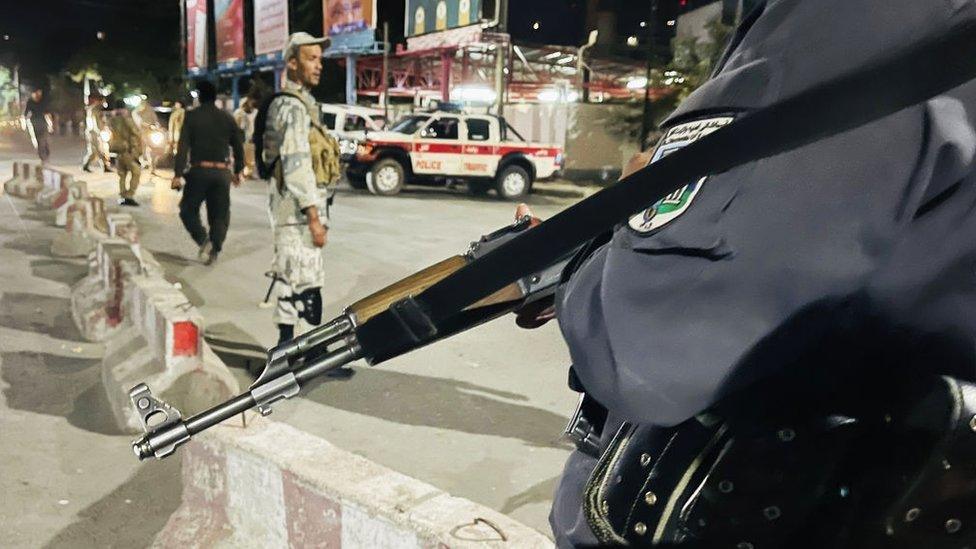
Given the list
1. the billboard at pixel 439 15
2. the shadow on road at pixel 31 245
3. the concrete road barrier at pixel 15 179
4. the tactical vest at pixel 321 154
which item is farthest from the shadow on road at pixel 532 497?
the billboard at pixel 439 15

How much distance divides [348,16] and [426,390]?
81.5 feet

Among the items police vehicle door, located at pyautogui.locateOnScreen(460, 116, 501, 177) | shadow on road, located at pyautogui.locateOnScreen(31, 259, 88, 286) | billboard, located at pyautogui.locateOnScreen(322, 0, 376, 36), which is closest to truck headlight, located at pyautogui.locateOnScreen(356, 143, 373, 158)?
police vehicle door, located at pyautogui.locateOnScreen(460, 116, 501, 177)

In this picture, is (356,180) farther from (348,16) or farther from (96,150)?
(348,16)

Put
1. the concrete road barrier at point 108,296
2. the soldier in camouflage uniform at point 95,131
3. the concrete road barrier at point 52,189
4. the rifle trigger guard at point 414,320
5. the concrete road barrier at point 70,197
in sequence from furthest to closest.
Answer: the soldier in camouflage uniform at point 95,131, the concrete road barrier at point 52,189, the concrete road barrier at point 70,197, the concrete road barrier at point 108,296, the rifle trigger guard at point 414,320

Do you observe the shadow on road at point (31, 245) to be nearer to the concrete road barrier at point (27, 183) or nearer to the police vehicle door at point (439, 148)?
the concrete road barrier at point (27, 183)

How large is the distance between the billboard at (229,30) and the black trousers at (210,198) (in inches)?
1203

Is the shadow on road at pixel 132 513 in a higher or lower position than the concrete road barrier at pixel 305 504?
lower

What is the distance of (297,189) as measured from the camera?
14.8 feet

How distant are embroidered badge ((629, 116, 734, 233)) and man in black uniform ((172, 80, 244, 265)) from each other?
7.42 metres

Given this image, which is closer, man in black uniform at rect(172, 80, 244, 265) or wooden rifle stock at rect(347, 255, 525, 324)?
wooden rifle stock at rect(347, 255, 525, 324)

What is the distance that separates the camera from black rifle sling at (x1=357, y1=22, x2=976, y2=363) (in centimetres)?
80

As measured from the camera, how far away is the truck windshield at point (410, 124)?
15773 millimetres

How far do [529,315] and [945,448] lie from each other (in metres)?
0.78

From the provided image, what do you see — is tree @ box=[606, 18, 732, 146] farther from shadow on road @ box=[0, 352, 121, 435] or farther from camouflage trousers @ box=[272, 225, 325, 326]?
shadow on road @ box=[0, 352, 121, 435]
